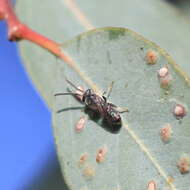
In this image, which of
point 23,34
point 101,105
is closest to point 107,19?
point 23,34

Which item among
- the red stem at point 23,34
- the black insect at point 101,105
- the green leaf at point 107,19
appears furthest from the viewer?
the green leaf at point 107,19

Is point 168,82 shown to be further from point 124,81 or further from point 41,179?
point 41,179

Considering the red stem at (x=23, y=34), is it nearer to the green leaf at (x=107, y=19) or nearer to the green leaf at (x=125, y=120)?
the green leaf at (x=125, y=120)

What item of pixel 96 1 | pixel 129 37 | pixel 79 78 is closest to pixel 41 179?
pixel 96 1

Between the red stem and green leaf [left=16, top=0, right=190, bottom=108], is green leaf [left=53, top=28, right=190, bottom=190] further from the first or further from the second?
green leaf [left=16, top=0, right=190, bottom=108]


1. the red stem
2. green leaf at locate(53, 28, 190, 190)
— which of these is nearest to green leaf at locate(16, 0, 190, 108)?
the red stem

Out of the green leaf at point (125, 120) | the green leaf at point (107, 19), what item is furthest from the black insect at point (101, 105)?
the green leaf at point (107, 19)
